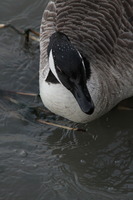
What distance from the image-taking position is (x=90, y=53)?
18.0 feet

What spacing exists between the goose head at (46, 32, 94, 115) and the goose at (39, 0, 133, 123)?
11 millimetres

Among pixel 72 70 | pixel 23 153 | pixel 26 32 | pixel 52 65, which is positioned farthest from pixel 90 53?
pixel 26 32

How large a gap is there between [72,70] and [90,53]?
3.06 ft

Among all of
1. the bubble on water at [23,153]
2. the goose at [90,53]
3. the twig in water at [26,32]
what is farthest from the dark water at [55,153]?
the twig in water at [26,32]

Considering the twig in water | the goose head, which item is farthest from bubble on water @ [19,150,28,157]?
the twig in water

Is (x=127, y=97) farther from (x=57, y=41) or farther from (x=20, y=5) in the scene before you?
(x=20, y=5)

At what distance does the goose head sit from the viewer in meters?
4.61

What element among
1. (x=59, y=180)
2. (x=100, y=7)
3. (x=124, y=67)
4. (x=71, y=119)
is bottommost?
(x=59, y=180)

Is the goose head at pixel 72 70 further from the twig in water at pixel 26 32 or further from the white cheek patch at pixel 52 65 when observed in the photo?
the twig in water at pixel 26 32

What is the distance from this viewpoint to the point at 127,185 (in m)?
5.05

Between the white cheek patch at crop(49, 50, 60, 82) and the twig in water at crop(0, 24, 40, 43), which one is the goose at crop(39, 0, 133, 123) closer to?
the white cheek patch at crop(49, 50, 60, 82)

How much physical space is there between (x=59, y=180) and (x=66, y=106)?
0.83 m

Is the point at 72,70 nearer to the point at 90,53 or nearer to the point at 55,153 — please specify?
the point at 90,53

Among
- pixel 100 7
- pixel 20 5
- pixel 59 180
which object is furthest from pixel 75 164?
pixel 20 5
